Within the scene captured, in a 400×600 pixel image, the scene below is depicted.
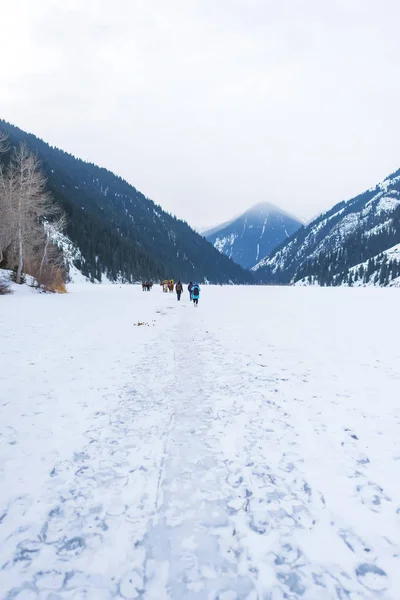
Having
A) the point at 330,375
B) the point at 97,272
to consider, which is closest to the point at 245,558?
the point at 330,375

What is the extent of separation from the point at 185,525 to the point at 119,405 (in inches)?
120

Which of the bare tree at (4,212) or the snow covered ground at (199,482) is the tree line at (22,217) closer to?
the bare tree at (4,212)

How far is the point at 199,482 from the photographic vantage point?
352cm

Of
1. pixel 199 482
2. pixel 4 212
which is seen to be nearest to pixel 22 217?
pixel 4 212

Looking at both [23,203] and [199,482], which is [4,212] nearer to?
[23,203]

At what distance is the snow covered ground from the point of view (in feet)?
7.91

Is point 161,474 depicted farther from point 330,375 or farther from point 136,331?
point 136,331

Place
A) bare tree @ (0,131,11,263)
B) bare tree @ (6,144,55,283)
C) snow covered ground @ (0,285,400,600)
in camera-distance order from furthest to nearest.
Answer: bare tree @ (6,144,55,283) → bare tree @ (0,131,11,263) → snow covered ground @ (0,285,400,600)

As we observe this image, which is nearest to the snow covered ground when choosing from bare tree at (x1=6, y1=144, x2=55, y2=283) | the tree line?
bare tree at (x1=6, y1=144, x2=55, y2=283)

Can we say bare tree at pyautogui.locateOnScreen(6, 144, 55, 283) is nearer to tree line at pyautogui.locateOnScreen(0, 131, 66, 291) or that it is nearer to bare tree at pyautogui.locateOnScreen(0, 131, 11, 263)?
tree line at pyautogui.locateOnScreen(0, 131, 66, 291)

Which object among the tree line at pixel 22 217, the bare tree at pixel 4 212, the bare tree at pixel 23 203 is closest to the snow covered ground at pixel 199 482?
the bare tree at pixel 23 203

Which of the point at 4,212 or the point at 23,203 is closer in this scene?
the point at 23,203

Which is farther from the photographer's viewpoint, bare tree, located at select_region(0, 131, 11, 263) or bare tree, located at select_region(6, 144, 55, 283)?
bare tree, located at select_region(6, 144, 55, 283)

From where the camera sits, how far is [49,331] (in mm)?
12547
